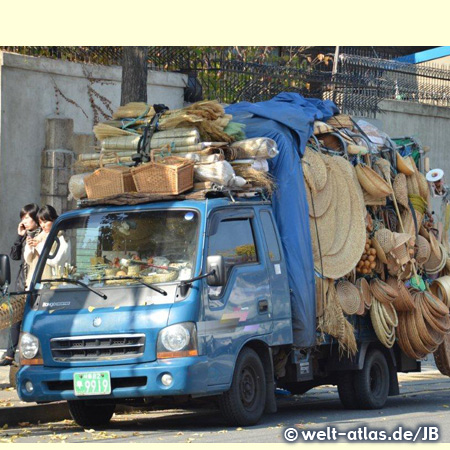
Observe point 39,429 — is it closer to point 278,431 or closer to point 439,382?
point 278,431

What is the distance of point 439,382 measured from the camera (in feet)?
49.9

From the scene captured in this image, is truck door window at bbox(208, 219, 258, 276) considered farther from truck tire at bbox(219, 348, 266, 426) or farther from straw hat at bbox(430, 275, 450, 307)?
straw hat at bbox(430, 275, 450, 307)

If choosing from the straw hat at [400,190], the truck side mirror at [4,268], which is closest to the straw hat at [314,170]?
the straw hat at [400,190]

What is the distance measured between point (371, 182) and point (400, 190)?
0.75 meters

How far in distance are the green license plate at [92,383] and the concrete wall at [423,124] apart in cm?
1274

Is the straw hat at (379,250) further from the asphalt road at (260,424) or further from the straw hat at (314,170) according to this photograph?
the asphalt road at (260,424)

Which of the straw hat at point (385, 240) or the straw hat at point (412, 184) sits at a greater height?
the straw hat at point (412, 184)

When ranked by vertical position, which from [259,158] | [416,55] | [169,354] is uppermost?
[416,55]

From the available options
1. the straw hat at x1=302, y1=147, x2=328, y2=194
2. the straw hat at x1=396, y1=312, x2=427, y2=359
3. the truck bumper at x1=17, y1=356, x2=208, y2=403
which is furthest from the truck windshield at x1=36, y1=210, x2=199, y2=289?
the straw hat at x1=396, y1=312, x2=427, y2=359

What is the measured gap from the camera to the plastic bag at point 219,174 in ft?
33.0

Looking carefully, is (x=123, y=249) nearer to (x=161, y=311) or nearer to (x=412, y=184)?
(x=161, y=311)

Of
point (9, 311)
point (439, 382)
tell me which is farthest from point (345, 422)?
point (439, 382)

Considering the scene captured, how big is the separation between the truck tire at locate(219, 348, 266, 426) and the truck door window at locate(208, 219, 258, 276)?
85cm

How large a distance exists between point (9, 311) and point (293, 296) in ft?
9.22
